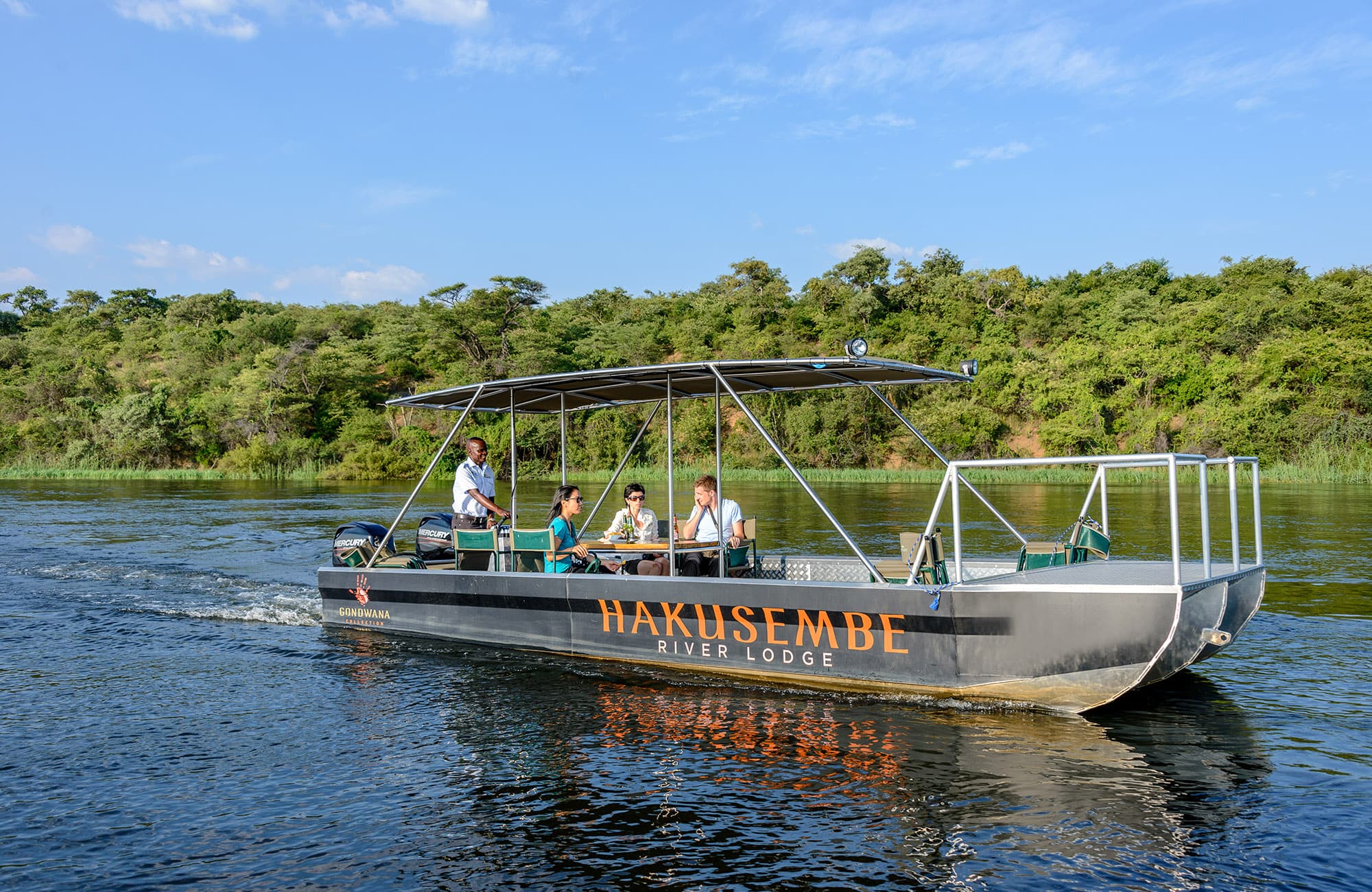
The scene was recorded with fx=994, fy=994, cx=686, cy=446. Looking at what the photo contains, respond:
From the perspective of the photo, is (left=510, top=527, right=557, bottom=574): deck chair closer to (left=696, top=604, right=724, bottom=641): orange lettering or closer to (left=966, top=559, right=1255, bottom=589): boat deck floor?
(left=696, top=604, right=724, bottom=641): orange lettering

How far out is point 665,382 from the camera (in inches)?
400

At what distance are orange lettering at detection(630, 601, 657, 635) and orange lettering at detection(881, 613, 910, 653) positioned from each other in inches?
83.0

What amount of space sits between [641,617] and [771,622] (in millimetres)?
1307

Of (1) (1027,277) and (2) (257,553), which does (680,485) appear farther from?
(1) (1027,277)

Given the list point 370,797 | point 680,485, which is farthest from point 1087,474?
point 370,797

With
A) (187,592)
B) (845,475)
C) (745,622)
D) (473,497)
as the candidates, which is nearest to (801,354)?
(845,475)

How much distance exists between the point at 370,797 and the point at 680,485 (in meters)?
32.9

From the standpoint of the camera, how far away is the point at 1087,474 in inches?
1624

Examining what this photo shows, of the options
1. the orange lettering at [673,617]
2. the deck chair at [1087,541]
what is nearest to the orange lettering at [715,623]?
the orange lettering at [673,617]

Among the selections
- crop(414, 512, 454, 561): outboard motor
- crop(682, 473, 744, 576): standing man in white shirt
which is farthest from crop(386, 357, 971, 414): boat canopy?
crop(414, 512, 454, 561): outboard motor

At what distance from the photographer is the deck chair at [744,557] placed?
9.33 meters

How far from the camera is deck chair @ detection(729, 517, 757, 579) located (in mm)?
9328

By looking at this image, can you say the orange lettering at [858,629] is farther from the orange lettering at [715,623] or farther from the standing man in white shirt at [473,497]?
the standing man in white shirt at [473,497]

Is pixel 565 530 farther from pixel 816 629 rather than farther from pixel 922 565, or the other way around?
pixel 922 565
